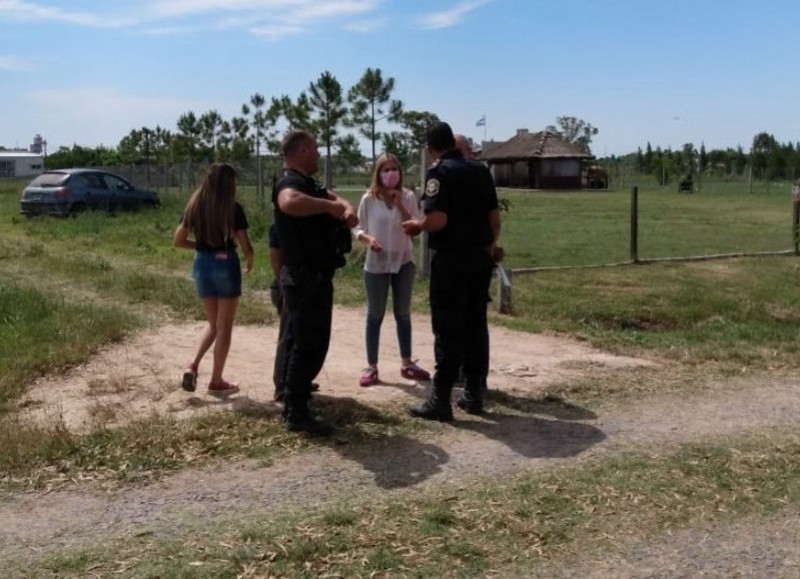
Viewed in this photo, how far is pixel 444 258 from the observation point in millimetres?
5816

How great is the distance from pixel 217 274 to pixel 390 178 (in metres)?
1.38

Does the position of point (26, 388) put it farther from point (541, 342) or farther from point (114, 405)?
point (541, 342)

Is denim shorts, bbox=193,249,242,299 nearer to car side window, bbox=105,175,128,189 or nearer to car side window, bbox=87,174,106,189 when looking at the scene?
car side window, bbox=87,174,106,189

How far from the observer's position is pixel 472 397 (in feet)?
19.8

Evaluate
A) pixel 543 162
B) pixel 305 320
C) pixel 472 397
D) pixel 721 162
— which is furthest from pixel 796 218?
pixel 721 162

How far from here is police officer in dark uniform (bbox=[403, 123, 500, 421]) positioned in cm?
575

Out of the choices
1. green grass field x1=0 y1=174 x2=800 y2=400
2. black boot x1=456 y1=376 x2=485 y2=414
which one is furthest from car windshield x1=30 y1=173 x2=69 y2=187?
black boot x1=456 y1=376 x2=485 y2=414

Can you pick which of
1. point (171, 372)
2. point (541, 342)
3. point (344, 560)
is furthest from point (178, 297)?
point (344, 560)

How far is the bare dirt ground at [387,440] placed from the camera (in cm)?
405

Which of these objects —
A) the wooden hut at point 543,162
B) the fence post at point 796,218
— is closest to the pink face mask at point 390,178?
the fence post at point 796,218

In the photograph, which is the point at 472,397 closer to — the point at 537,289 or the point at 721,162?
the point at 537,289

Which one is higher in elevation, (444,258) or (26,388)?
(444,258)

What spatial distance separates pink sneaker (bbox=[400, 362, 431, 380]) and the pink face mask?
1.41 m

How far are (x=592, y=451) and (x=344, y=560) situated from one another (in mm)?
2010
